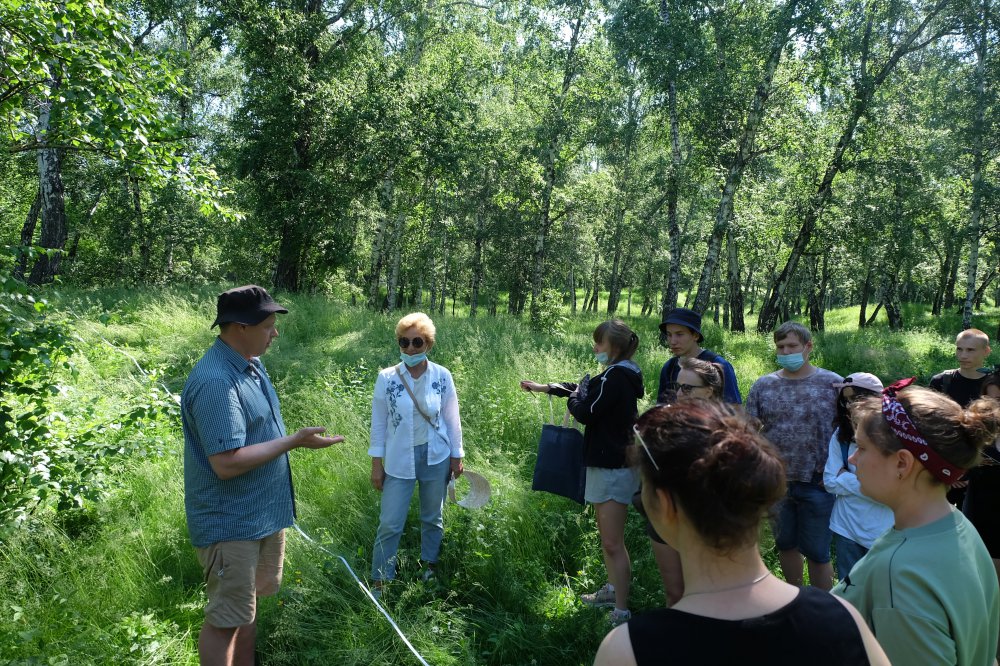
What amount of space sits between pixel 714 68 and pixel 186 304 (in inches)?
516

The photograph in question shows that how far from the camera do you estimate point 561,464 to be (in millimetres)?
4117

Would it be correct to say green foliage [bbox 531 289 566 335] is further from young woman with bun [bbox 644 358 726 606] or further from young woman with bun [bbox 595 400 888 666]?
young woman with bun [bbox 595 400 888 666]

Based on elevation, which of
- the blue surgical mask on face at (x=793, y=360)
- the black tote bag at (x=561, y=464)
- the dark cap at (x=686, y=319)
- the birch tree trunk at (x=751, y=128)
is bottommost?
the black tote bag at (x=561, y=464)

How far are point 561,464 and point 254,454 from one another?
2186 millimetres

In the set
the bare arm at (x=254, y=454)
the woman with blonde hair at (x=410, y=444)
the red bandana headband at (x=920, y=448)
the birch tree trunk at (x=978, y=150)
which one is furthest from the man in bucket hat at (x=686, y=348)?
the birch tree trunk at (x=978, y=150)

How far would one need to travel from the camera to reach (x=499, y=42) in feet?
63.8

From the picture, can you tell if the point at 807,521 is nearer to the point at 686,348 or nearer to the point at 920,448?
the point at 686,348

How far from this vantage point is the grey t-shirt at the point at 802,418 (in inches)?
150

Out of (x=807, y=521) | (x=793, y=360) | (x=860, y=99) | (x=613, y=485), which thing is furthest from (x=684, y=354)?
(x=860, y=99)

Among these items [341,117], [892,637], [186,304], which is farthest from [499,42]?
[892,637]

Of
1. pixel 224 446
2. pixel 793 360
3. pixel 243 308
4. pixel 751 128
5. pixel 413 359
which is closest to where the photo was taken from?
pixel 224 446

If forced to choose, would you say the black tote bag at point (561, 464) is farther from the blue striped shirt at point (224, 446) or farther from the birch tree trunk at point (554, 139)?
the birch tree trunk at point (554, 139)

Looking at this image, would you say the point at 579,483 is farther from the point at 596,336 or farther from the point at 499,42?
the point at 499,42

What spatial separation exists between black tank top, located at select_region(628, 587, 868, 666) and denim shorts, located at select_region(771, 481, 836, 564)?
9.46 feet
